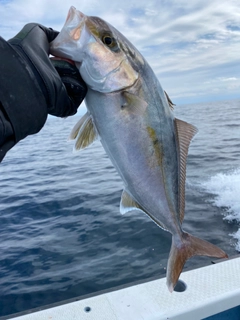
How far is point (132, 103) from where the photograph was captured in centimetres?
197

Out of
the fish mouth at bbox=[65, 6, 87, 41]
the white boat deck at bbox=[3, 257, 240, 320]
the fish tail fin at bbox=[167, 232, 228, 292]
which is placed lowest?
the white boat deck at bbox=[3, 257, 240, 320]

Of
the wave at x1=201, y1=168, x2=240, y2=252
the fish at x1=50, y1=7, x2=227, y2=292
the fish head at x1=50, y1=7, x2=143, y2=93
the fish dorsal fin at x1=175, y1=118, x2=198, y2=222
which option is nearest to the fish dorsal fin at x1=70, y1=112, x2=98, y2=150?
the fish at x1=50, y1=7, x2=227, y2=292

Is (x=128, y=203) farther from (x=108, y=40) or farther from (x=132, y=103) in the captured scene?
(x=108, y=40)

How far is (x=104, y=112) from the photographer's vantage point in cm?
199

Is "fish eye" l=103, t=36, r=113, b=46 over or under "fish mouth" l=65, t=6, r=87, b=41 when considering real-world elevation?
under

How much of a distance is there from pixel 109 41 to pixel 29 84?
0.60m

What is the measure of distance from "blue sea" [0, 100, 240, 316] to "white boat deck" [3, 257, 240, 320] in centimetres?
63

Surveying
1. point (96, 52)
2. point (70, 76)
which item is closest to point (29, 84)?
point (70, 76)

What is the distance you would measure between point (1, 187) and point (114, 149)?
10374mm

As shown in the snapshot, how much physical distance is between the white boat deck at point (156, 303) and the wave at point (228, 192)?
2453 mm

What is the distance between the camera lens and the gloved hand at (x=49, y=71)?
172cm

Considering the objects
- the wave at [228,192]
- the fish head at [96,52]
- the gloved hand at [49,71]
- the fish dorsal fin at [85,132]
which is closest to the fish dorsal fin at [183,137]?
the fish head at [96,52]

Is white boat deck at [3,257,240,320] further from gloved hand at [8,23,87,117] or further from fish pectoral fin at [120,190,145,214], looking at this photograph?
gloved hand at [8,23,87,117]

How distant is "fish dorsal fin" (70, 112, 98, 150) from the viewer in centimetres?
210
